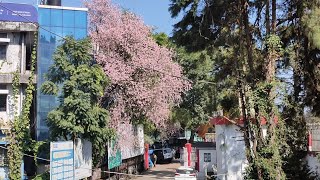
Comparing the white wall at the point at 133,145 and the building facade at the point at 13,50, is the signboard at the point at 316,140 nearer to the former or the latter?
the white wall at the point at 133,145

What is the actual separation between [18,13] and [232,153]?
10984mm

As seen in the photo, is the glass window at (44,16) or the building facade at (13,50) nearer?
the building facade at (13,50)

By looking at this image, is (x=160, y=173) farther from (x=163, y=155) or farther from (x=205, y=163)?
(x=163, y=155)

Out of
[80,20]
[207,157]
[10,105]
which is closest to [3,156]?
[10,105]

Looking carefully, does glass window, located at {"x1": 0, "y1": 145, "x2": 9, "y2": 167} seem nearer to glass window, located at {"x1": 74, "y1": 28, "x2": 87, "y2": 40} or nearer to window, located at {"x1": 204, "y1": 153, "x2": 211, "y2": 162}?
glass window, located at {"x1": 74, "y1": 28, "x2": 87, "y2": 40}

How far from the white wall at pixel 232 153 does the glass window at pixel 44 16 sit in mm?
9171

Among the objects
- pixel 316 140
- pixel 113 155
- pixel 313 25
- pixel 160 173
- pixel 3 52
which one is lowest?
pixel 160 173

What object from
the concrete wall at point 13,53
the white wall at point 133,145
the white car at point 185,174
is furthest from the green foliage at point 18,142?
the white wall at point 133,145

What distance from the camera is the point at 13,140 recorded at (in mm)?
16766

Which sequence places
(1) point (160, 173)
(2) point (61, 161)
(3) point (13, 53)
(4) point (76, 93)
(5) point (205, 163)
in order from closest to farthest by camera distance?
(2) point (61, 161) → (4) point (76, 93) → (3) point (13, 53) → (5) point (205, 163) → (1) point (160, 173)

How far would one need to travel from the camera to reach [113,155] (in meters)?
22.7

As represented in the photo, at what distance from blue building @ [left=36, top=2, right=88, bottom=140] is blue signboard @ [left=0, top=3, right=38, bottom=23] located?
0.53m

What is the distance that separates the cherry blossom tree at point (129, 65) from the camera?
74.3 ft

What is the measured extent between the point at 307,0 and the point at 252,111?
171 inches
